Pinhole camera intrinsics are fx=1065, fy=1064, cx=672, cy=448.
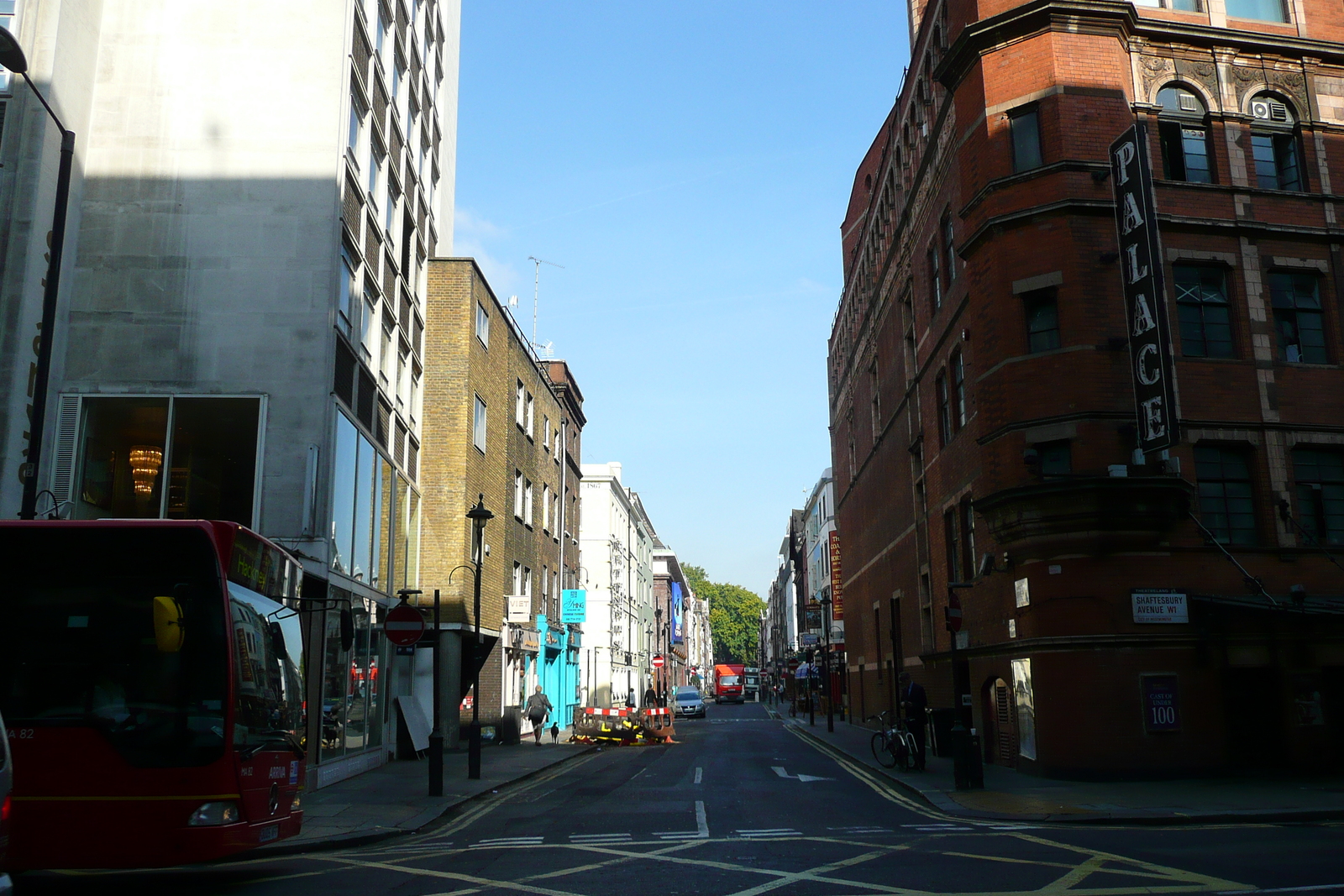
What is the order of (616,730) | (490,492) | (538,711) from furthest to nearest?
1. (616,730)
2. (538,711)
3. (490,492)

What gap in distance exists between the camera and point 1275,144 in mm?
22969

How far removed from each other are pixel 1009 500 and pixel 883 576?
63.2ft

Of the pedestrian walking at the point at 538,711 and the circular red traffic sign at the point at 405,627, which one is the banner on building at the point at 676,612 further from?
the circular red traffic sign at the point at 405,627

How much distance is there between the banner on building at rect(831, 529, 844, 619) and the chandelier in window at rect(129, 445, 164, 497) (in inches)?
1587

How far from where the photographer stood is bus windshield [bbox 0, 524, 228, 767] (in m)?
9.00

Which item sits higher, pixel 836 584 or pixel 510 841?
pixel 836 584

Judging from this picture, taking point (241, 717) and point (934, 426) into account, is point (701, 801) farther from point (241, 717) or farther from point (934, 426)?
point (934, 426)

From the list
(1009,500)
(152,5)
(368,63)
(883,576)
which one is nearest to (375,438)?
(368,63)

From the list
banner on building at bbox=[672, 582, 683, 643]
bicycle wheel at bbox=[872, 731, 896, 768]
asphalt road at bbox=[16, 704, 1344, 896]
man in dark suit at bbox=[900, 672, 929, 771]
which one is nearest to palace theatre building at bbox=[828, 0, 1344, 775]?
man in dark suit at bbox=[900, 672, 929, 771]

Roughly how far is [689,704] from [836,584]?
46.5ft

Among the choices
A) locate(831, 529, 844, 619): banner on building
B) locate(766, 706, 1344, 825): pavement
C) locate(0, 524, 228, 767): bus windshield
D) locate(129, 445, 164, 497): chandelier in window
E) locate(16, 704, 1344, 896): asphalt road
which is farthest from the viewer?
locate(831, 529, 844, 619): banner on building

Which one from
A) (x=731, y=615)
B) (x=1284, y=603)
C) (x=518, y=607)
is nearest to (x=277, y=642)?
(x=1284, y=603)

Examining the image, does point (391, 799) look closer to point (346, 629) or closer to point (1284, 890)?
point (346, 629)

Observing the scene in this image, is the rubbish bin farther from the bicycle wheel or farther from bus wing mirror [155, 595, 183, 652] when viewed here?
bus wing mirror [155, 595, 183, 652]
